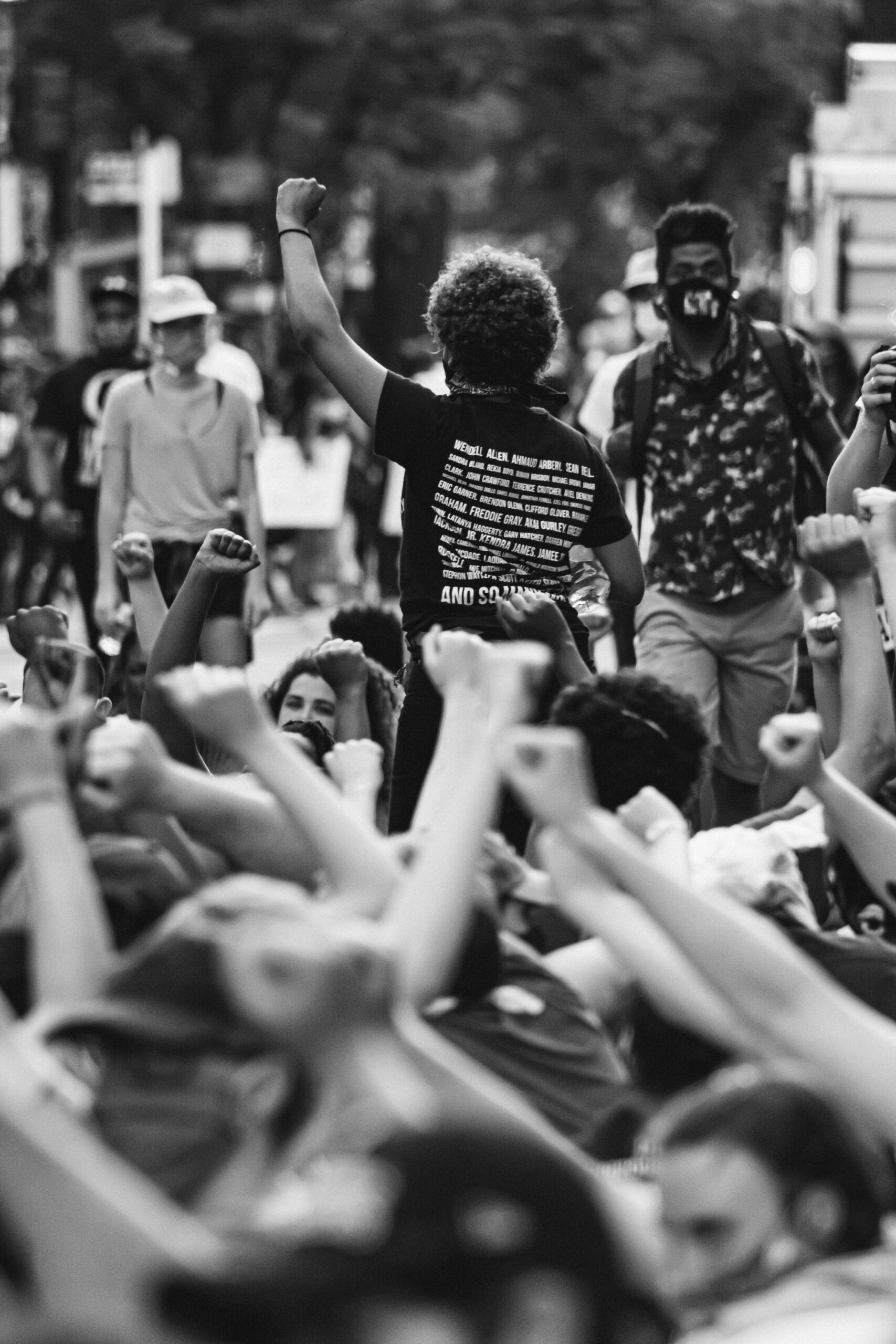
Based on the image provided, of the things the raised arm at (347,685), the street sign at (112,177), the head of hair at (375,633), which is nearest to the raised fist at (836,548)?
the raised arm at (347,685)

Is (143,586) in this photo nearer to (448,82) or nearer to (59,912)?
(59,912)

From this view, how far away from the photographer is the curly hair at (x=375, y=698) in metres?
6.20

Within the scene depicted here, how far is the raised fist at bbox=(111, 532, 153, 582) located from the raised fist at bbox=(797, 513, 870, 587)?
5.90 feet

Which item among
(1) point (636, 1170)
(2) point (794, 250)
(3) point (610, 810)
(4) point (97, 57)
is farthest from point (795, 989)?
(4) point (97, 57)

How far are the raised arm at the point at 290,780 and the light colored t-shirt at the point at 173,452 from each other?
5.08 meters

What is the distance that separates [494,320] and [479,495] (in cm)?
35

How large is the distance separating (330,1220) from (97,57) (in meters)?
21.0

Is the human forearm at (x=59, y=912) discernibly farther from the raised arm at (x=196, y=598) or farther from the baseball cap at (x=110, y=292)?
the baseball cap at (x=110, y=292)

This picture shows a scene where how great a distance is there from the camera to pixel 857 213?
13594 mm

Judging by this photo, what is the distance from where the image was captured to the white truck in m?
13.5

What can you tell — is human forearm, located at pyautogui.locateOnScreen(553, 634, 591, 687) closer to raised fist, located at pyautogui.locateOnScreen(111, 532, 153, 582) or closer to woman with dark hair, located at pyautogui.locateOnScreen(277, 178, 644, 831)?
woman with dark hair, located at pyautogui.locateOnScreen(277, 178, 644, 831)

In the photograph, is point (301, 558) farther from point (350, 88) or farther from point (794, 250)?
point (350, 88)

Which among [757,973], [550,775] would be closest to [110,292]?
[550,775]

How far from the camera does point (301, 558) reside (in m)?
16.7
